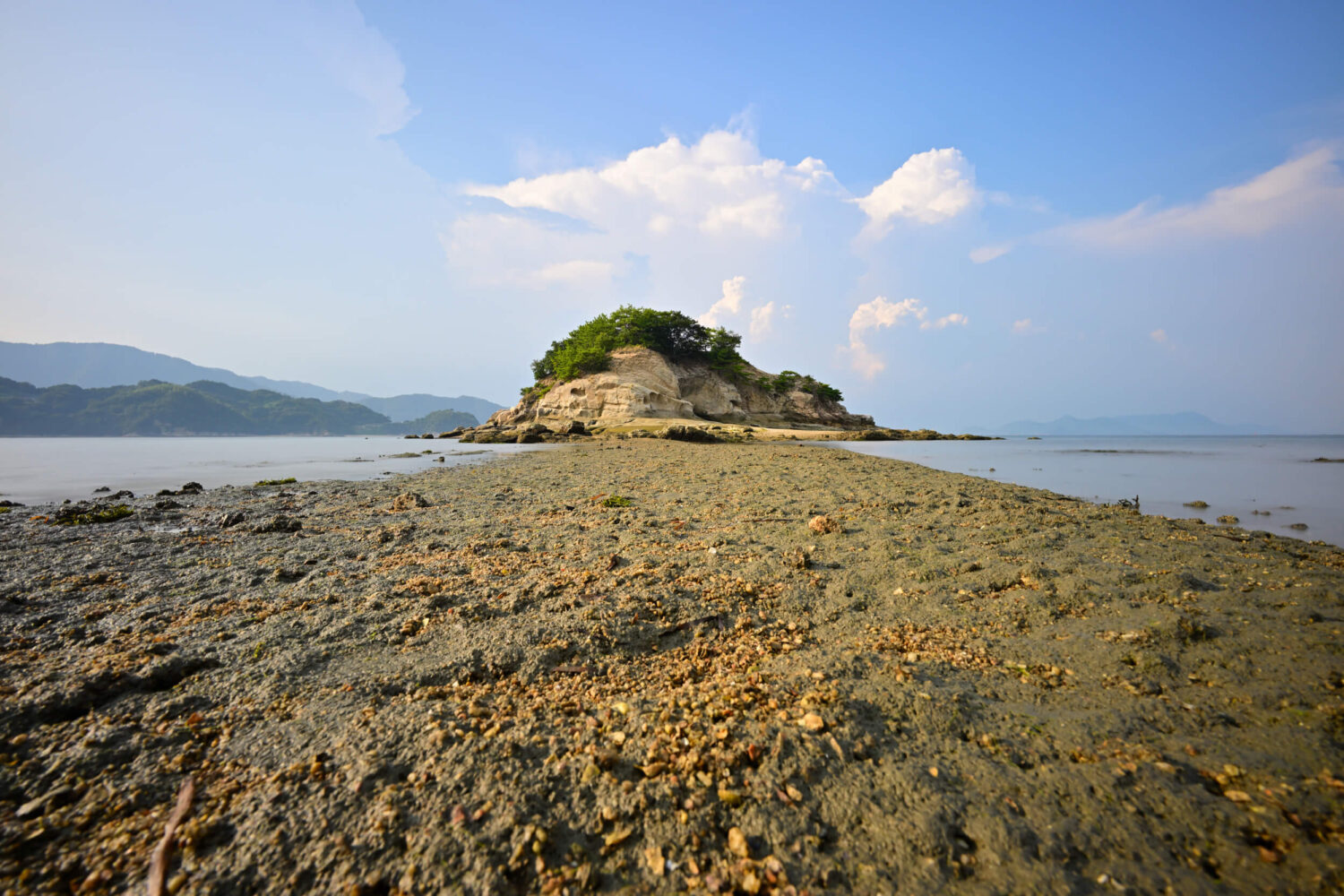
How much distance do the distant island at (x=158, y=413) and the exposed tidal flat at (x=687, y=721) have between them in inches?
5040

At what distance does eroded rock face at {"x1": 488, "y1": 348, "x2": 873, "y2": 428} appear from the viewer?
147ft

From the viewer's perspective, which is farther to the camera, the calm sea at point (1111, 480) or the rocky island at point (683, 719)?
the calm sea at point (1111, 480)

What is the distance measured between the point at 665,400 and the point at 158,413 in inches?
4689

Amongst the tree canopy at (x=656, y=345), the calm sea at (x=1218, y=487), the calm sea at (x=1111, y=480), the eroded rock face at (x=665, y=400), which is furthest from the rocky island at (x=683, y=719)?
the tree canopy at (x=656, y=345)

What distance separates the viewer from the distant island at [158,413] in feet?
307

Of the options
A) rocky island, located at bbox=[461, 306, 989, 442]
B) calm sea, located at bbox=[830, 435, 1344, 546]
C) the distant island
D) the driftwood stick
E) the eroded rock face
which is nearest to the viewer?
the driftwood stick

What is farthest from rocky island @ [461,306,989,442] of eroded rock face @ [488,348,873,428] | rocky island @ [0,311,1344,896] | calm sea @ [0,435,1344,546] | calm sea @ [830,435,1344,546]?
rocky island @ [0,311,1344,896]

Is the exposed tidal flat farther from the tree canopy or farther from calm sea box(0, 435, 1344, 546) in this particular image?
the tree canopy

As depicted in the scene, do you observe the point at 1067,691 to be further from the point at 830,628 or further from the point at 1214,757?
the point at 830,628

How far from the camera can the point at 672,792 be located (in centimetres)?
187

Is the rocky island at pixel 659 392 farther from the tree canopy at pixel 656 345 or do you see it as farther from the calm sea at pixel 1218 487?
the calm sea at pixel 1218 487

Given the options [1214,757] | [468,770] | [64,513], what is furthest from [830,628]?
[64,513]

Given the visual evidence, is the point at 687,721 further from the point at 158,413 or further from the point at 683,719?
the point at 158,413

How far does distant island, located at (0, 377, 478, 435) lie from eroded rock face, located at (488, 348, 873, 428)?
89912mm
